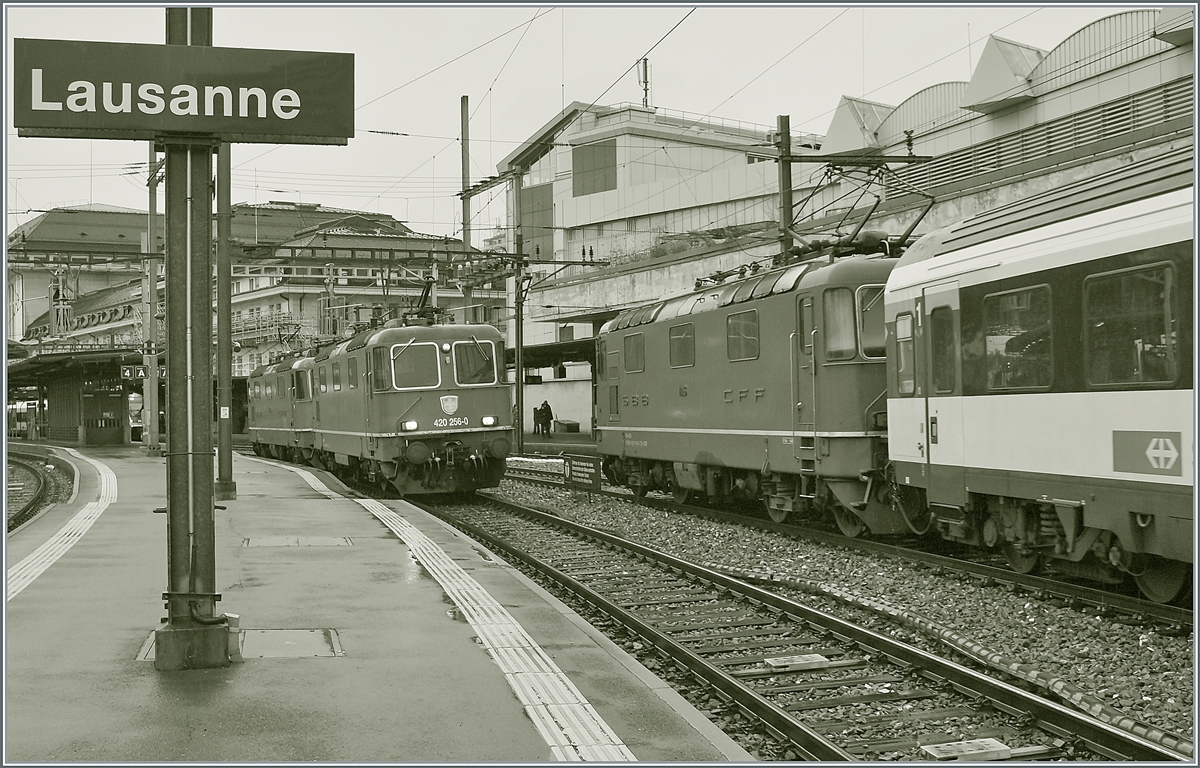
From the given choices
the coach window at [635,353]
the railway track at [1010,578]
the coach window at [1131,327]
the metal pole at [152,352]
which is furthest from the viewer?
the metal pole at [152,352]

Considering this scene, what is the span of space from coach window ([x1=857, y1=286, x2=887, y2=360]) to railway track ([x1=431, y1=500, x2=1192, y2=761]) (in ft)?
12.3

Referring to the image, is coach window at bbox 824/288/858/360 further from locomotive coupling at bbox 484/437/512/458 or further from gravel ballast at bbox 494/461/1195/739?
locomotive coupling at bbox 484/437/512/458

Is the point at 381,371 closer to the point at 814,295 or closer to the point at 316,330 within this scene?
the point at 814,295

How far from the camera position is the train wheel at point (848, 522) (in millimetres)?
14102

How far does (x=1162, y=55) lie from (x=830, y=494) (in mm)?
19739

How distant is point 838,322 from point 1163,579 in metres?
5.54

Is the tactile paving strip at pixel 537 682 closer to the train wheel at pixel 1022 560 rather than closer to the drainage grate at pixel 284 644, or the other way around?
the drainage grate at pixel 284 644

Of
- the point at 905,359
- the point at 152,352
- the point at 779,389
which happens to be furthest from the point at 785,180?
the point at 152,352

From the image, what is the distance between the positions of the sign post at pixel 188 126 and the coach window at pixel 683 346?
11.4 metres

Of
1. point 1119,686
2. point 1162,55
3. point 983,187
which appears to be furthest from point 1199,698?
point 1162,55

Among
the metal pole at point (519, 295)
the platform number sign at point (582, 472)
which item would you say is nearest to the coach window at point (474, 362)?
the platform number sign at point (582, 472)

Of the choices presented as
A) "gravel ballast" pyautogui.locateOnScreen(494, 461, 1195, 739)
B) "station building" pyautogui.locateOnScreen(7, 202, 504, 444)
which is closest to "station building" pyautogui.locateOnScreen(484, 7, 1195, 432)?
"gravel ballast" pyautogui.locateOnScreen(494, 461, 1195, 739)

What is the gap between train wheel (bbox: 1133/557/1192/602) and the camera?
28.7 feet

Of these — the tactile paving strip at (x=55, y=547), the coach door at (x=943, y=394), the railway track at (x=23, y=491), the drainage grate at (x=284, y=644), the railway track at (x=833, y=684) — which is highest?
the coach door at (x=943, y=394)
